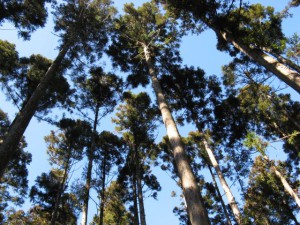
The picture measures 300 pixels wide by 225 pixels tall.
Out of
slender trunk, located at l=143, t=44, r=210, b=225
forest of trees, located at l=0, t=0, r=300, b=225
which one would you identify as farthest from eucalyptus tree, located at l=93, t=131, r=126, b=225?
slender trunk, located at l=143, t=44, r=210, b=225

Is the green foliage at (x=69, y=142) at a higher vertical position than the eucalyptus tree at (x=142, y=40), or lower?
lower

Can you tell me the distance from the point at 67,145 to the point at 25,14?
25.5ft

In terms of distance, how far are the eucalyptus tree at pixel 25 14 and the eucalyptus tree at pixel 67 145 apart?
530cm

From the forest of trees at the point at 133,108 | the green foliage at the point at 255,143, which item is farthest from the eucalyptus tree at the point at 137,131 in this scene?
the green foliage at the point at 255,143

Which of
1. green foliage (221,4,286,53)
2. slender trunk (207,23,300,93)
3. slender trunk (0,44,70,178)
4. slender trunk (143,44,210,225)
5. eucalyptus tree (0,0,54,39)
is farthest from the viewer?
eucalyptus tree (0,0,54,39)

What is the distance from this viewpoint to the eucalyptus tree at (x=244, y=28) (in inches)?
304

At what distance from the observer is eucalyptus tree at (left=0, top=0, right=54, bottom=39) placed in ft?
39.3

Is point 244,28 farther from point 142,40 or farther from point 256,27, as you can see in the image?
point 142,40

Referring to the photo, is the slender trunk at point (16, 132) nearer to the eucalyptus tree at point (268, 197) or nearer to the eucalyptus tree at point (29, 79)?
the eucalyptus tree at point (29, 79)

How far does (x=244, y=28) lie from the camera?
991 centimetres

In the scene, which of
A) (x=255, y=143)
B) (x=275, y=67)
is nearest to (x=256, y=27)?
(x=275, y=67)

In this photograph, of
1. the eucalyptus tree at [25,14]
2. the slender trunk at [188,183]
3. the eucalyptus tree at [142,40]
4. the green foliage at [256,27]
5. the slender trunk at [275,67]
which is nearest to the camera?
the slender trunk at [188,183]

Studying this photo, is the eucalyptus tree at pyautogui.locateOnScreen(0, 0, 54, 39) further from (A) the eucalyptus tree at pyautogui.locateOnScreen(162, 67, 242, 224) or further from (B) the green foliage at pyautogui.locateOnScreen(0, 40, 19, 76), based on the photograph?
(A) the eucalyptus tree at pyautogui.locateOnScreen(162, 67, 242, 224)

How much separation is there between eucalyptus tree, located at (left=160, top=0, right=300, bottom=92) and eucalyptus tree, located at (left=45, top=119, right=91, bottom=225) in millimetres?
8233
